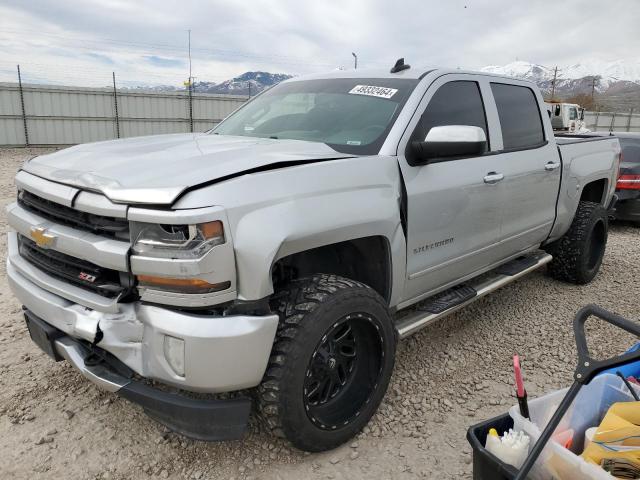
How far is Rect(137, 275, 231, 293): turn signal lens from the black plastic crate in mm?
1088

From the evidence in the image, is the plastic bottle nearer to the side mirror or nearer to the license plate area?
the side mirror

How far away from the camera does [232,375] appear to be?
6.75 feet

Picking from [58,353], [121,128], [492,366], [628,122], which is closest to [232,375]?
[58,353]

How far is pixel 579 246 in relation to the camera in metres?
4.90

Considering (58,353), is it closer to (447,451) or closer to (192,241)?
(192,241)

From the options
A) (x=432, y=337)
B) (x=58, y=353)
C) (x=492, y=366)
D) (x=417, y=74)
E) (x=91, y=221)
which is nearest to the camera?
(x=91, y=221)

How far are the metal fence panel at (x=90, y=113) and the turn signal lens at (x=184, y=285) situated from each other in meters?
18.2

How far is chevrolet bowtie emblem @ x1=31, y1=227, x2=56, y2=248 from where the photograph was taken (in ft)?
7.48

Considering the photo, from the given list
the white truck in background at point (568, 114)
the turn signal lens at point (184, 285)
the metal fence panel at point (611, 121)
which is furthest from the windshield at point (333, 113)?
the metal fence panel at point (611, 121)

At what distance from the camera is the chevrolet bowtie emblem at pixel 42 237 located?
228 cm

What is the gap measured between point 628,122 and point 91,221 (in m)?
43.1

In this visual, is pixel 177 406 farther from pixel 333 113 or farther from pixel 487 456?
pixel 333 113

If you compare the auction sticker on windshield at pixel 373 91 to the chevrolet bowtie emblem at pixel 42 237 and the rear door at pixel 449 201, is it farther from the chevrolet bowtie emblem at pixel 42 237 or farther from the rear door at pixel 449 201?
the chevrolet bowtie emblem at pixel 42 237

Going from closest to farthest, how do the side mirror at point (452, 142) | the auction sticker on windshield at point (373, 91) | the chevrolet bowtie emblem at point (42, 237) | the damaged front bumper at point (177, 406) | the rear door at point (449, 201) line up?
the damaged front bumper at point (177, 406)
the chevrolet bowtie emblem at point (42, 237)
the side mirror at point (452, 142)
the rear door at point (449, 201)
the auction sticker on windshield at point (373, 91)
